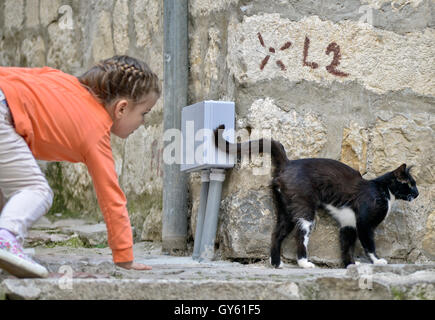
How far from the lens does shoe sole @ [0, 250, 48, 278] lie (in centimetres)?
192

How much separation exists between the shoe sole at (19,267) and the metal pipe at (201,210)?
1468mm

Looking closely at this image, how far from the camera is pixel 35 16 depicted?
216 inches

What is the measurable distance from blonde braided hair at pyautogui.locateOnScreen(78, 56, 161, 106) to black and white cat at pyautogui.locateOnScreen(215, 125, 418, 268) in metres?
0.84

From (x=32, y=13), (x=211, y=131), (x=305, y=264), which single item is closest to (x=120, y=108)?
(x=211, y=131)

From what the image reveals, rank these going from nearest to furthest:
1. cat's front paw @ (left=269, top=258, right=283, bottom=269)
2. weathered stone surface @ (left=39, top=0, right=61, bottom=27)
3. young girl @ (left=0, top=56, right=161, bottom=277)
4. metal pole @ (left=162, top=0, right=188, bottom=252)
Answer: young girl @ (left=0, top=56, right=161, bottom=277) → cat's front paw @ (left=269, top=258, right=283, bottom=269) → metal pole @ (left=162, top=0, right=188, bottom=252) → weathered stone surface @ (left=39, top=0, right=61, bottom=27)

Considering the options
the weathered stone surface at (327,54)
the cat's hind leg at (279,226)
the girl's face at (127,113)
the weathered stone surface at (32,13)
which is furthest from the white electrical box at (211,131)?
the weathered stone surface at (32,13)

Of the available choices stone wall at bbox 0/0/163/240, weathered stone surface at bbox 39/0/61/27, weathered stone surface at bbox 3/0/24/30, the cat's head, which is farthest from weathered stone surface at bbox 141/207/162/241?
weathered stone surface at bbox 3/0/24/30

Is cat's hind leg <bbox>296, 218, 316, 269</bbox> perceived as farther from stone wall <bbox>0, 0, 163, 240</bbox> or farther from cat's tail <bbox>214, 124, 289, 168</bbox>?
stone wall <bbox>0, 0, 163, 240</bbox>

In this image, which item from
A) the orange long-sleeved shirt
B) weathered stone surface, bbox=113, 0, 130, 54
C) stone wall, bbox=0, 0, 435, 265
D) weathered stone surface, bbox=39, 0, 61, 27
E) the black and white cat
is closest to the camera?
the orange long-sleeved shirt

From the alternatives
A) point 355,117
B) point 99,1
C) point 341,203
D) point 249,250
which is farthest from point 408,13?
point 99,1

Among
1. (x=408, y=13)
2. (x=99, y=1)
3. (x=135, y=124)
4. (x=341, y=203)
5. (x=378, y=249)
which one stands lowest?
(x=378, y=249)

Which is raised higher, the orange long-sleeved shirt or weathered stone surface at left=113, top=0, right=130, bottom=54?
weathered stone surface at left=113, top=0, right=130, bottom=54
